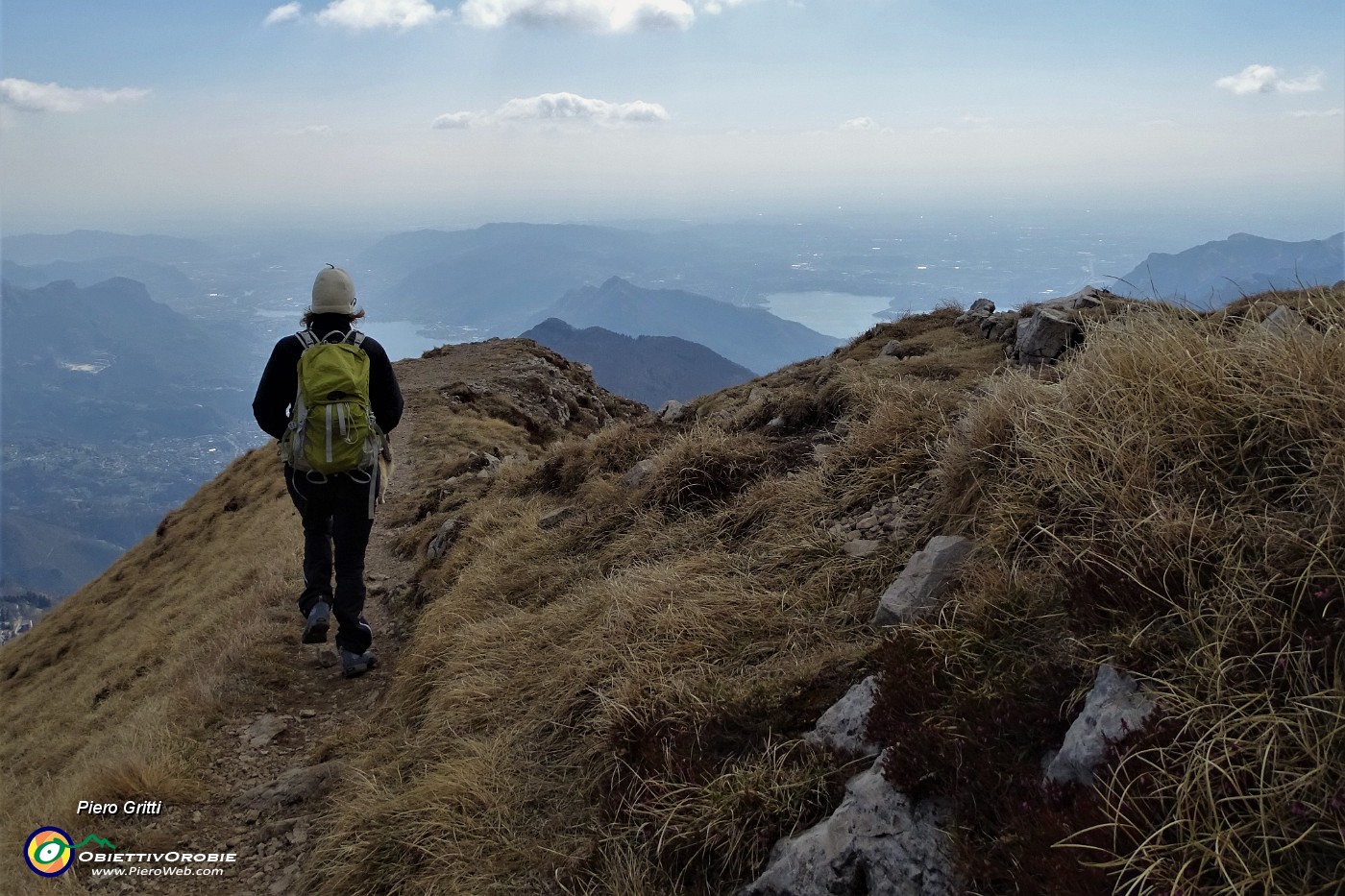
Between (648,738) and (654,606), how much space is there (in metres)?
1.35

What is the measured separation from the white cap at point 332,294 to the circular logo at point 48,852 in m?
4.29

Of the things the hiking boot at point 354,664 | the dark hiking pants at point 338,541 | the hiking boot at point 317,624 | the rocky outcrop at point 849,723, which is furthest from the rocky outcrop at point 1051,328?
the hiking boot at point 317,624

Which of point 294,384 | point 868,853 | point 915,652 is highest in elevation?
point 294,384

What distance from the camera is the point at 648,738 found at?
3.88 m

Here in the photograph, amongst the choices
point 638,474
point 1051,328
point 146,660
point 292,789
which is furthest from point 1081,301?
point 146,660

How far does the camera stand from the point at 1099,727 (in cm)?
256

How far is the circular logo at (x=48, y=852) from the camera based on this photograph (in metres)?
4.87

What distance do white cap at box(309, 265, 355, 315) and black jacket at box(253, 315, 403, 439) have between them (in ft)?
0.29

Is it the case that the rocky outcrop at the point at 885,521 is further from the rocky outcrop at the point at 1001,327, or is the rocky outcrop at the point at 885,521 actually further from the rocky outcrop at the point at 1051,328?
the rocky outcrop at the point at 1001,327

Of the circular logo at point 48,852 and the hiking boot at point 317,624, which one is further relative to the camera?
the hiking boot at point 317,624

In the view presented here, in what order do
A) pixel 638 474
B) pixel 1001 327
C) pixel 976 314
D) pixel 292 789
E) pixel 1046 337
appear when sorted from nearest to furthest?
pixel 292 789 → pixel 638 474 → pixel 1046 337 → pixel 1001 327 → pixel 976 314

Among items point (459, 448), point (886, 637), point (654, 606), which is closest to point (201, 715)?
point (654, 606)

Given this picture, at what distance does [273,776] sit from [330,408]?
301 centimetres

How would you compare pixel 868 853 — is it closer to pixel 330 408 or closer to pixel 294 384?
pixel 330 408
